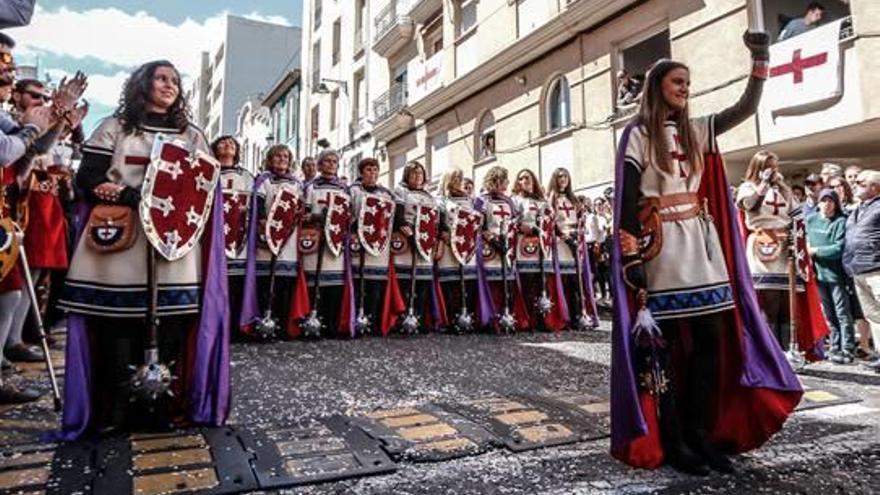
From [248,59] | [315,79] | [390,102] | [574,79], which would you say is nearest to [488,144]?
[574,79]

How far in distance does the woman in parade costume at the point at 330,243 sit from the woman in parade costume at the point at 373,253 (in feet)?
0.45

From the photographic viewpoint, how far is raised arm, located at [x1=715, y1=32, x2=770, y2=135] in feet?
8.60

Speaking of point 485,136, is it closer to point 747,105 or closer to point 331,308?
point 331,308

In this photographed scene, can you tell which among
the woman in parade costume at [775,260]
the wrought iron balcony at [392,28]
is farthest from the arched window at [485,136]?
the woman in parade costume at [775,260]

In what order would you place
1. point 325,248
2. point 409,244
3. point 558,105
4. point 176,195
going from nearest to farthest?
point 176,195 < point 325,248 < point 409,244 < point 558,105

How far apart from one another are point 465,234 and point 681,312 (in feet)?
15.1

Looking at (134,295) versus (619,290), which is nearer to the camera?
(619,290)

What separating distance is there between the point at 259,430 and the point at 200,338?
57 cm

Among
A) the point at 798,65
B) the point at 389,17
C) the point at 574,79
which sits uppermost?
the point at 389,17

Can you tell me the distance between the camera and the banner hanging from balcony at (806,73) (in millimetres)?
8320

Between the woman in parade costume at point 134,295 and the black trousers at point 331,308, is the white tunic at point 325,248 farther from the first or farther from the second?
the woman in parade costume at point 134,295

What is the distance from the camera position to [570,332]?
7.33 m

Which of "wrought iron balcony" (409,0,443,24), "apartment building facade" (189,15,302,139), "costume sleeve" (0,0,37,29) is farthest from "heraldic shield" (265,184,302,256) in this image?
"apartment building facade" (189,15,302,139)

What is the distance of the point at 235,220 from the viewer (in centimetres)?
609
